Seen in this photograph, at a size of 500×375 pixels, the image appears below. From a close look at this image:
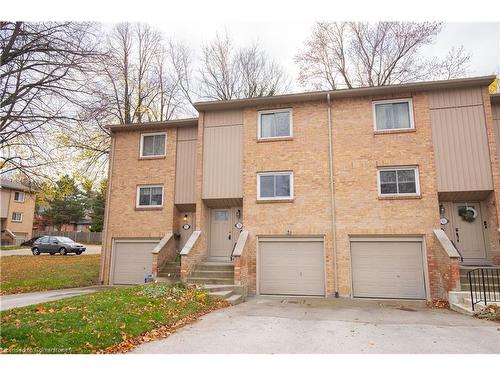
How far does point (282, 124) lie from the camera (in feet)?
43.8

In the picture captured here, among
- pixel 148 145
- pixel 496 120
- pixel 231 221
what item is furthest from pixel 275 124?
pixel 496 120

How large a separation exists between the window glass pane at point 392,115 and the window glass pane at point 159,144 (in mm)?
9137

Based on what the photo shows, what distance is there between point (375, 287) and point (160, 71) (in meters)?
20.3

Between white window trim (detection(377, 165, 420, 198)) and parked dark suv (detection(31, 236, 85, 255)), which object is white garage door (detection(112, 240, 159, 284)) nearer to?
white window trim (detection(377, 165, 420, 198))

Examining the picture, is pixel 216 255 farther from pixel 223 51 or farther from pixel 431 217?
pixel 223 51

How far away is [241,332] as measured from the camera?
662cm

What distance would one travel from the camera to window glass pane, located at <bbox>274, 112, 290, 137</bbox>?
43.5ft

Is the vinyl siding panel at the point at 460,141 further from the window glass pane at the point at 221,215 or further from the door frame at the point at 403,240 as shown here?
the window glass pane at the point at 221,215

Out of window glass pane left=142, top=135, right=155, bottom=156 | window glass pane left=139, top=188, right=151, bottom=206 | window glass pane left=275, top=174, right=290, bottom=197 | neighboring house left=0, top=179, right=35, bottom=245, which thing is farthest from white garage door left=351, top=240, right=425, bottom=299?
neighboring house left=0, top=179, right=35, bottom=245

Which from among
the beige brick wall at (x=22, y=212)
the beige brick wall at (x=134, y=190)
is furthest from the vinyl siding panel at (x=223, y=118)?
the beige brick wall at (x=22, y=212)

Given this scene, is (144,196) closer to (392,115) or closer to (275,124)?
(275,124)

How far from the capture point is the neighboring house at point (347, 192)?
1145cm

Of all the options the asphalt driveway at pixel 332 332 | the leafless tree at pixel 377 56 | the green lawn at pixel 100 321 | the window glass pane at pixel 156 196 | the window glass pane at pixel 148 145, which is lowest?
the asphalt driveway at pixel 332 332

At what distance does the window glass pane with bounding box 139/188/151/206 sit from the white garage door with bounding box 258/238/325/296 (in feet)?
18.9
